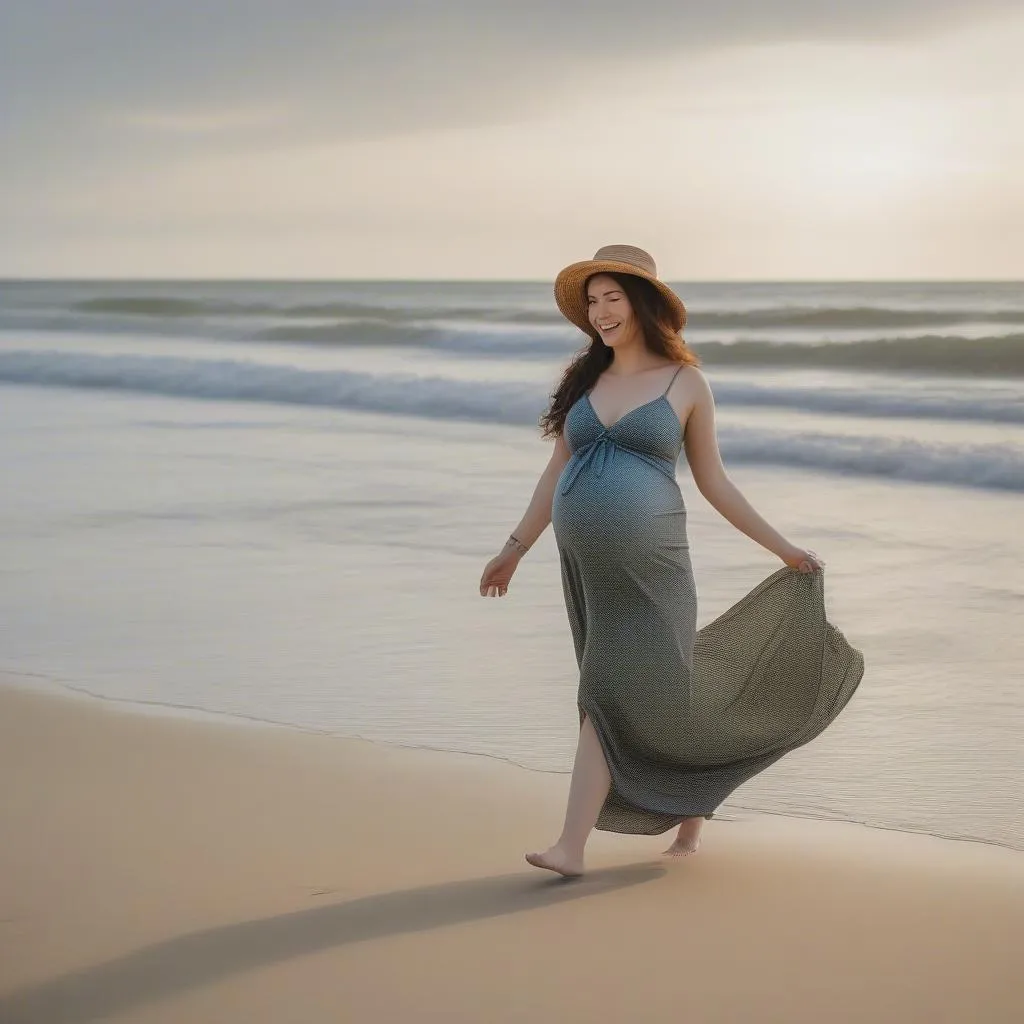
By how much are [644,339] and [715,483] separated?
368 mm

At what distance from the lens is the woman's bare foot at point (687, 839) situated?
372 cm

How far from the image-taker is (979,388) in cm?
1709

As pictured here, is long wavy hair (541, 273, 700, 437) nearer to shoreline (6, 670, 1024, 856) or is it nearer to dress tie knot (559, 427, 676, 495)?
dress tie knot (559, 427, 676, 495)

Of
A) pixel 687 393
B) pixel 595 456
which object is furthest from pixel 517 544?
pixel 687 393

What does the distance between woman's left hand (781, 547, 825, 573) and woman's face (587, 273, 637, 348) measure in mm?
606

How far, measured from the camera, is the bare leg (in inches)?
138

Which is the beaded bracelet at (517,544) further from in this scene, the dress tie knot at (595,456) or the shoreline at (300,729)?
the shoreline at (300,729)

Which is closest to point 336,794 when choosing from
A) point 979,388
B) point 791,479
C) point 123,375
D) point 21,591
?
point 21,591

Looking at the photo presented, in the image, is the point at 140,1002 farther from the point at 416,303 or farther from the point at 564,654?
the point at 416,303

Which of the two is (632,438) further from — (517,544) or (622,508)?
(517,544)

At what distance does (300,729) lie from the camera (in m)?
4.71

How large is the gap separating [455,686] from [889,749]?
1431 millimetres

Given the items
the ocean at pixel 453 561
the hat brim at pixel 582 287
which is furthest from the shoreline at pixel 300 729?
the hat brim at pixel 582 287

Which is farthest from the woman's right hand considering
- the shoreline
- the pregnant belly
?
the shoreline
